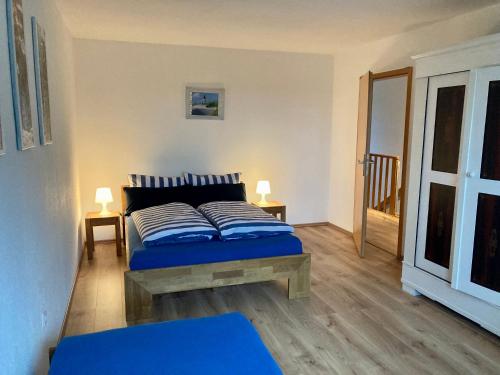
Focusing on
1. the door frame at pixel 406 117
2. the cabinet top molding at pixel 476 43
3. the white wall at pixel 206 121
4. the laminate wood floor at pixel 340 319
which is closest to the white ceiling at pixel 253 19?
the white wall at pixel 206 121

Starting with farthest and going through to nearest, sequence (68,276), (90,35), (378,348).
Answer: (90,35)
(68,276)
(378,348)

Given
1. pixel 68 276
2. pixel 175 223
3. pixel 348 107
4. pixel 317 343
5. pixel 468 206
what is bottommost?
pixel 317 343

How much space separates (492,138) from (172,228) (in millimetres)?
2331

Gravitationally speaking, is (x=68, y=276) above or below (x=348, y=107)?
below

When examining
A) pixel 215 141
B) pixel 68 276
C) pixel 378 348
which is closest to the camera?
pixel 378 348

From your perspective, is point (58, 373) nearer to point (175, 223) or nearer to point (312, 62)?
point (175, 223)

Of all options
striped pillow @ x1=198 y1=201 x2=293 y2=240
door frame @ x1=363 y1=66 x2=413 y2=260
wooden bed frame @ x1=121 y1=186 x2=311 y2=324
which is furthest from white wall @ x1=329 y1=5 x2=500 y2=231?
wooden bed frame @ x1=121 y1=186 x2=311 y2=324

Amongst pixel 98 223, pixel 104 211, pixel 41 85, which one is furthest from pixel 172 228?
pixel 104 211

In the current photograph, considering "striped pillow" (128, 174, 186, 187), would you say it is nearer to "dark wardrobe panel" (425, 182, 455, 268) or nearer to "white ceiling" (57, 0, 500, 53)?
"white ceiling" (57, 0, 500, 53)

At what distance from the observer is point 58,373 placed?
1.57 metres

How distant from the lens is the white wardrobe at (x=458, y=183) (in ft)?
8.37

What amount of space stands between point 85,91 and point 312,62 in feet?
9.32

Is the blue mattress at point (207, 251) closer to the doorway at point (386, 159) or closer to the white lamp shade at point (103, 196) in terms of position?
the white lamp shade at point (103, 196)

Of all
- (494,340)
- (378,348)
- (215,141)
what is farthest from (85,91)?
(494,340)
